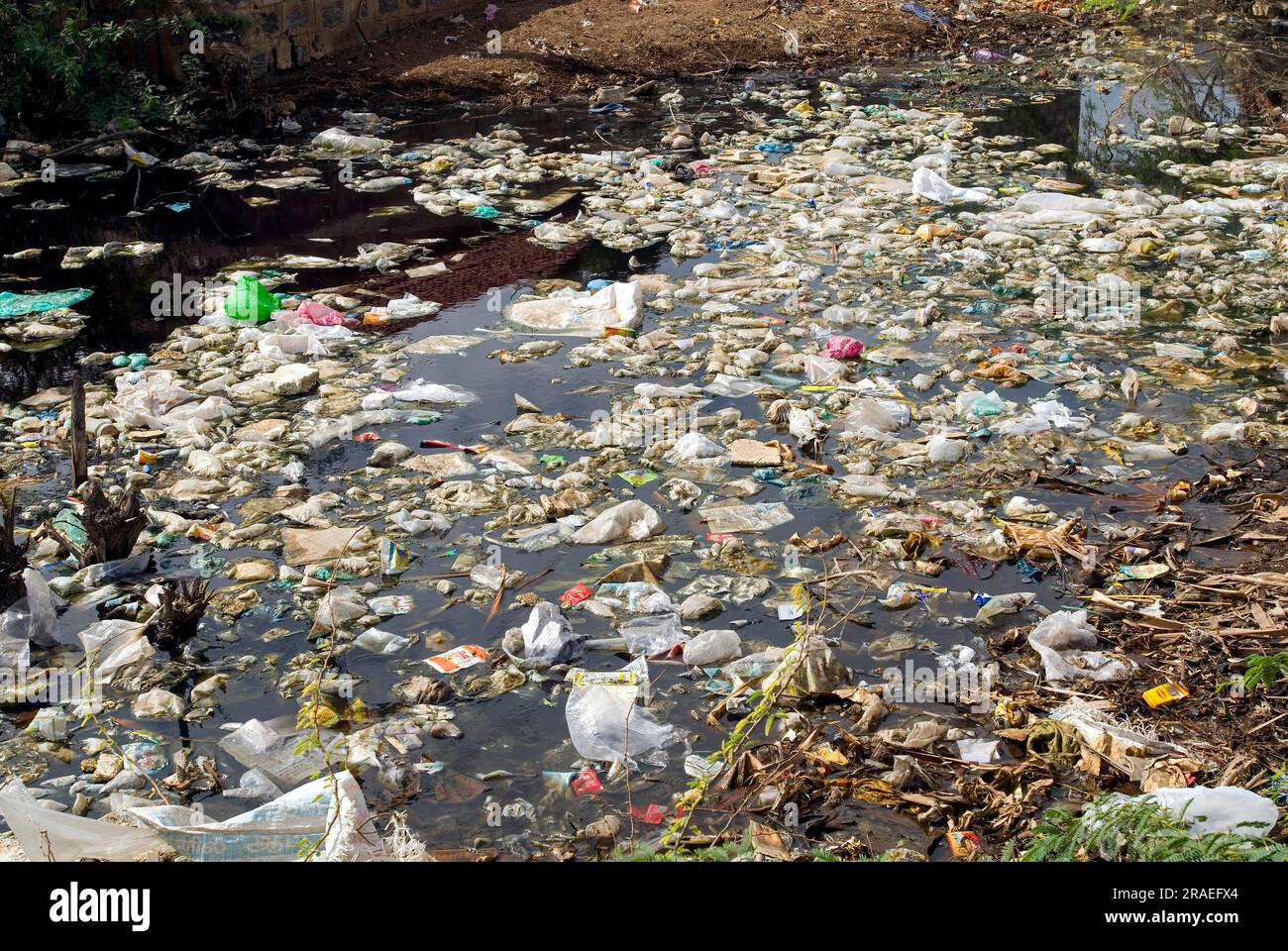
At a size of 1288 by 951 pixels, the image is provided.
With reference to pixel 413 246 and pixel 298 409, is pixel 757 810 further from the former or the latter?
pixel 413 246

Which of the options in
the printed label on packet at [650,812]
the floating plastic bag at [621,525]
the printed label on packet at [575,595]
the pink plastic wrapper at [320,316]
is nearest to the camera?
the printed label on packet at [650,812]

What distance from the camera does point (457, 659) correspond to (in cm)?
311

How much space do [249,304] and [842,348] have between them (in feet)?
8.57

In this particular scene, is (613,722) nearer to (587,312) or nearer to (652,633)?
(652,633)

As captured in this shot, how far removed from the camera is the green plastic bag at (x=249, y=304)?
5199 millimetres

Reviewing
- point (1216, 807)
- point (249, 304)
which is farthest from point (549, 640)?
point (249, 304)

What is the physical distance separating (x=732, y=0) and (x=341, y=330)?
7.47 m

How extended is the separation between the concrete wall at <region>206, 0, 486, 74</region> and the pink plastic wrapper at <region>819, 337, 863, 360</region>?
19.5 feet

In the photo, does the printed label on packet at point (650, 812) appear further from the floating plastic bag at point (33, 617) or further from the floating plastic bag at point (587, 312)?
the floating plastic bag at point (587, 312)

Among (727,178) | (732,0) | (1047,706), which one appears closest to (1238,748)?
(1047,706)

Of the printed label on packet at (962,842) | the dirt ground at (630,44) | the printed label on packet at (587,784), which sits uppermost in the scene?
the dirt ground at (630,44)

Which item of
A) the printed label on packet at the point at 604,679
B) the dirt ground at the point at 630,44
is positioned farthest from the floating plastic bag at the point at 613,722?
the dirt ground at the point at 630,44

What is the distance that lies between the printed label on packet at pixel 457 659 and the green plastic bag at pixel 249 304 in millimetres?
2637

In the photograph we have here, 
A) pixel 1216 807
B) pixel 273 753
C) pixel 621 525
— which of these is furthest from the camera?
pixel 621 525
